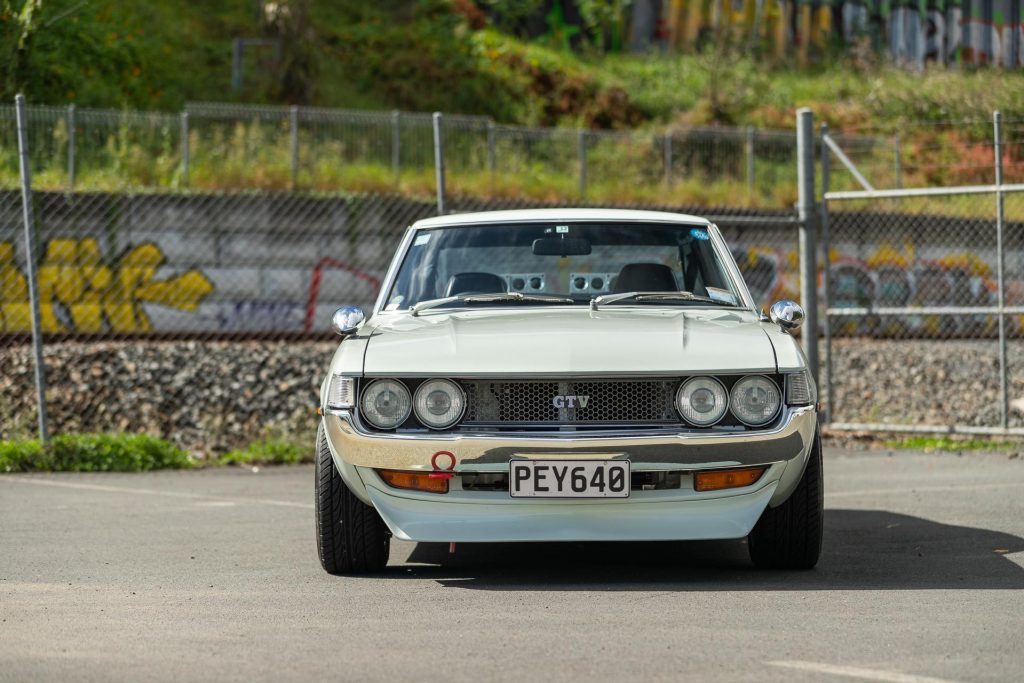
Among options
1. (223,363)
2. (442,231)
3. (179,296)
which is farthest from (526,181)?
(442,231)

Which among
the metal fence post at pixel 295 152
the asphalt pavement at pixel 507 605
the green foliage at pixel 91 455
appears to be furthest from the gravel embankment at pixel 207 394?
the metal fence post at pixel 295 152

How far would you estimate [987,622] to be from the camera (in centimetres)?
489

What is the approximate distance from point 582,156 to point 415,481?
17.8m

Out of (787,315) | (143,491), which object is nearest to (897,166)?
(143,491)

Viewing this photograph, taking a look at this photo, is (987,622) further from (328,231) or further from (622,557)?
(328,231)

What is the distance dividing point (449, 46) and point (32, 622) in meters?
28.0

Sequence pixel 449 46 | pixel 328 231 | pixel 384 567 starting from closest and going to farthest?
pixel 384 567 → pixel 328 231 → pixel 449 46

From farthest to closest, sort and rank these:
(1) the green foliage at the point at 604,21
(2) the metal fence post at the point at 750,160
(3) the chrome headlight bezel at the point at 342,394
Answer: (1) the green foliage at the point at 604,21 → (2) the metal fence post at the point at 750,160 → (3) the chrome headlight bezel at the point at 342,394

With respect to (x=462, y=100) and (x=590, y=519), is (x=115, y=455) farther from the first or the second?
(x=462, y=100)

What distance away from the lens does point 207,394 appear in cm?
1427

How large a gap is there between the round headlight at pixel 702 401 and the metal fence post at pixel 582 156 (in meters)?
17.4

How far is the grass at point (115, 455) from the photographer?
425 inches

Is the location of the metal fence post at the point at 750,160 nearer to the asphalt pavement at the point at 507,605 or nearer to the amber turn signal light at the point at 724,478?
the asphalt pavement at the point at 507,605

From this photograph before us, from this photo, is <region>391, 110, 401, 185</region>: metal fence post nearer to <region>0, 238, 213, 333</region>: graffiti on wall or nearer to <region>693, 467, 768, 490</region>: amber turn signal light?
<region>0, 238, 213, 333</region>: graffiti on wall
